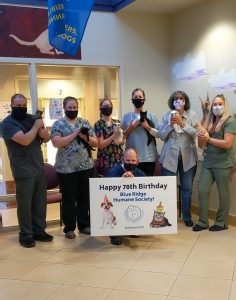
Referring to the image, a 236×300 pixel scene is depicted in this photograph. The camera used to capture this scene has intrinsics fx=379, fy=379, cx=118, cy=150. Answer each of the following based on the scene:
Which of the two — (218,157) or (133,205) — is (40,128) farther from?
(218,157)

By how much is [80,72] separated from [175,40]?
4.06ft

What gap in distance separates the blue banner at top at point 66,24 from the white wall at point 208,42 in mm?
1529

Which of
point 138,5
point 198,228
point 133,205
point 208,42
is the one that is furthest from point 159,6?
point 198,228

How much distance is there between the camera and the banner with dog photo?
10.7 ft

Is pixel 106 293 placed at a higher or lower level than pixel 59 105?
lower

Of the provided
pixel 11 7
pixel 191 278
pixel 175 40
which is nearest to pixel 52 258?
pixel 191 278

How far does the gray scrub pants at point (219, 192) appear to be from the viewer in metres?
3.72

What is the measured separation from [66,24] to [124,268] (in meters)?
2.14

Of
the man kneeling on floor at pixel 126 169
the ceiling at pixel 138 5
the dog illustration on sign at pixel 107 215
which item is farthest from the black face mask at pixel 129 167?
the ceiling at pixel 138 5

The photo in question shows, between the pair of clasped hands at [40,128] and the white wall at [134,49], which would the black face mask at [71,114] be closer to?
the pair of clasped hands at [40,128]

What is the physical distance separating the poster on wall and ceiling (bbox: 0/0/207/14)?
0.08 metres

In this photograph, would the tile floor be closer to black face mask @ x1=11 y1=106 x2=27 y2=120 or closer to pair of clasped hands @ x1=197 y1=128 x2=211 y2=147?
pair of clasped hands @ x1=197 y1=128 x2=211 y2=147

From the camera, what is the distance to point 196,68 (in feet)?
14.2

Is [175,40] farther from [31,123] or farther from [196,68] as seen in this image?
[31,123]
